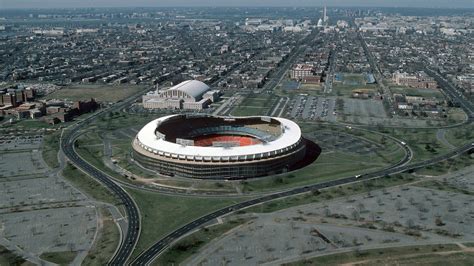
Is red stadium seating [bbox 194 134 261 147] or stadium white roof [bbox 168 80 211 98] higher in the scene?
stadium white roof [bbox 168 80 211 98]

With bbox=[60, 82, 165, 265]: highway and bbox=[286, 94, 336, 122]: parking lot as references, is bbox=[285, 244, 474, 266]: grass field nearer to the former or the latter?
bbox=[60, 82, 165, 265]: highway

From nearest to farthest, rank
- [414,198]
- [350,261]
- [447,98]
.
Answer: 1. [350,261]
2. [414,198]
3. [447,98]

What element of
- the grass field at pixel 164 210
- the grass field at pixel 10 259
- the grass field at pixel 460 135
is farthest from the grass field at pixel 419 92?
the grass field at pixel 10 259

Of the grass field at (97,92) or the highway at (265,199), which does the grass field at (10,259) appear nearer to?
the highway at (265,199)

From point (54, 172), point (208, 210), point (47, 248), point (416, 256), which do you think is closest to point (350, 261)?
point (416, 256)

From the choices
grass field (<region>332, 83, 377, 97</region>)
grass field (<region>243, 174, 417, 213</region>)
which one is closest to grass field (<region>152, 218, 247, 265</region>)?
grass field (<region>243, 174, 417, 213</region>)

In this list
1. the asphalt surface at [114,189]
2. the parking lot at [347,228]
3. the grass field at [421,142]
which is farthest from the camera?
the grass field at [421,142]

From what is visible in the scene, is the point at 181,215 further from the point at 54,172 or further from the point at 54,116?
the point at 54,116
